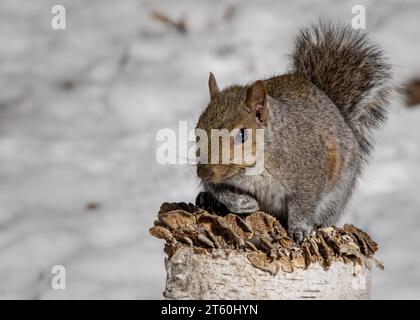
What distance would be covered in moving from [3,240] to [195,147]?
5.19 feet

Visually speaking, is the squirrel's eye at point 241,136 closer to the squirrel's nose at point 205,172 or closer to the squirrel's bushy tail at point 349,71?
the squirrel's nose at point 205,172

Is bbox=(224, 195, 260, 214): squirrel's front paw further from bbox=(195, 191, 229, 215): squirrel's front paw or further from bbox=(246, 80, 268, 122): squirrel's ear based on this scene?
bbox=(246, 80, 268, 122): squirrel's ear

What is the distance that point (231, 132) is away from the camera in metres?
2.11

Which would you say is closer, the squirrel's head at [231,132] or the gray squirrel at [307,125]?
the squirrel's head at [231,132]

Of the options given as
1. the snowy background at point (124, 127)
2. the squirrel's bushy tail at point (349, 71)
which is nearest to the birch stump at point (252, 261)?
the squirrel's bushy tail at point (349, 71)

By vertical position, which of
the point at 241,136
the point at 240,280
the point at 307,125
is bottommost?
the point at 240,280

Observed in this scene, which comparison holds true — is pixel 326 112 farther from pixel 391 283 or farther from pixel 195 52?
pixel 195 52

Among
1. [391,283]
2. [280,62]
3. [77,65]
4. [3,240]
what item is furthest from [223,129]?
[77,65]

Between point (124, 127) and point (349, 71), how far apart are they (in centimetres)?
160

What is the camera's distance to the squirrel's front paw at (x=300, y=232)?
2.04 metres

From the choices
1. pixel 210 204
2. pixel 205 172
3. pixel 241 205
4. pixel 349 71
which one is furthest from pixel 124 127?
pixel 205 172

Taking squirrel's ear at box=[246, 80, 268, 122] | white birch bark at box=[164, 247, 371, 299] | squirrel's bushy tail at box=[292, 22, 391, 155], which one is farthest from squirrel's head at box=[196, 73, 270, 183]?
squirrel's bushy tail at box=[292, 22, 391, 155]

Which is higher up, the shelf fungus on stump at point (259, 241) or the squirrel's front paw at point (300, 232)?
the squirrel's front paw at point (300, 232)

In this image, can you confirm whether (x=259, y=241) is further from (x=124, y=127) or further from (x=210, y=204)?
(x=124, y=127)
